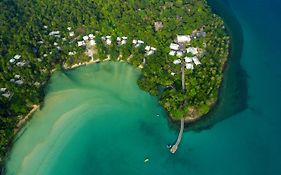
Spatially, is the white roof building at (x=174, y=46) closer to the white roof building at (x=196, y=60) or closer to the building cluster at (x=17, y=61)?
the white roof building at (x=196, y=60)

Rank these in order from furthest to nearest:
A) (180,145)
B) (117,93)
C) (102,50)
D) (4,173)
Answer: (102,50) < (117,93) < (180,145) < (4,173)

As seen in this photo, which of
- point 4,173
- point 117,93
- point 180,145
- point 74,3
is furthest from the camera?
point 74,3

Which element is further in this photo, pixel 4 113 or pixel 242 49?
pixel 242 49

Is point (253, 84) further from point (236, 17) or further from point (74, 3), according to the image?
point (74, 3)

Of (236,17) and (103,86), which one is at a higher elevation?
(236,17)

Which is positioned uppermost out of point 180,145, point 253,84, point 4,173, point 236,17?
point 236,17

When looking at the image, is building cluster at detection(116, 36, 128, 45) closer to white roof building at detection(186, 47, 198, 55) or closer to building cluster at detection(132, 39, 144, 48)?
building cluster at detection(132, 39, 144, 48)

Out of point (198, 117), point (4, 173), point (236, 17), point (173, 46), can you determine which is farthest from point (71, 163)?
point (236, 17)

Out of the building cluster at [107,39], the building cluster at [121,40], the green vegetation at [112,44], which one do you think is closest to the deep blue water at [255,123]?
the green vegetation at [112,44]

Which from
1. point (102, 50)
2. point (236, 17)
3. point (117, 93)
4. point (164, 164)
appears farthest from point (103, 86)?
point (236, 17)
